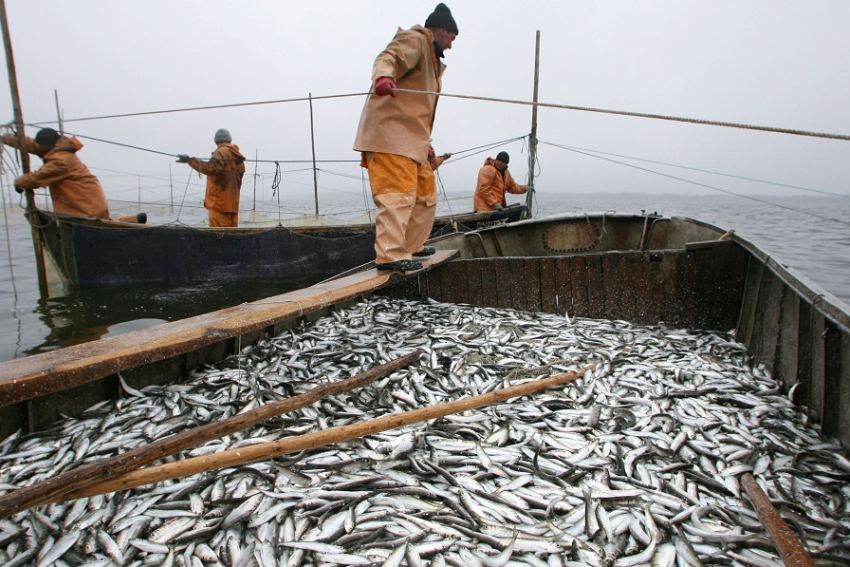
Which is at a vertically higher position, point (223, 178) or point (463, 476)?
point (223, 178)

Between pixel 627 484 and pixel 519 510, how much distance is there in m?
0.73

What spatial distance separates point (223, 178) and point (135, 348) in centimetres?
956

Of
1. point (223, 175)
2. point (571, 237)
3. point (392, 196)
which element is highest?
point (223, 175)

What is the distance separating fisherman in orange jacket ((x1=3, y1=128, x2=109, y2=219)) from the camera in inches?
374

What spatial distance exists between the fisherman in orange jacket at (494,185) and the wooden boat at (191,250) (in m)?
1.01

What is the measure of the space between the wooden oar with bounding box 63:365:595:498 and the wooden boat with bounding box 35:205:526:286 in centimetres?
882

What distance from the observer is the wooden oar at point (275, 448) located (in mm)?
2436

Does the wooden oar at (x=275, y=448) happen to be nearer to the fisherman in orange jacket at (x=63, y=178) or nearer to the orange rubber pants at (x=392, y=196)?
the orange rubber pants at (x=392, y=196)

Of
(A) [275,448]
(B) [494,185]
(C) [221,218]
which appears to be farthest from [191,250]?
(A) [275,448]

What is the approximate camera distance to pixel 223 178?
11.9 m

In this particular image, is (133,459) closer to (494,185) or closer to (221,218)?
(221,218)

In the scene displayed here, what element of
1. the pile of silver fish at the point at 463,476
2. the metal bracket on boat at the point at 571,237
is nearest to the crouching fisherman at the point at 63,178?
the pile of silver fish at the point at 463,476

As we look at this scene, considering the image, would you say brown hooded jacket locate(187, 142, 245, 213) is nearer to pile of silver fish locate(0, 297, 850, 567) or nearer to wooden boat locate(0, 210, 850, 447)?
wooden boat locate(0, 210, 850, 447)

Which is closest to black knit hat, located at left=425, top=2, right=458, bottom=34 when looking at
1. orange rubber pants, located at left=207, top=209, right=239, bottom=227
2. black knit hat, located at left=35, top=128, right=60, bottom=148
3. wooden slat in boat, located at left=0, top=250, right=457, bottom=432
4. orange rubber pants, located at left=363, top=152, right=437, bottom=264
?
orange rubber pants, located at left=363, top=152, right=437, bottom=264
